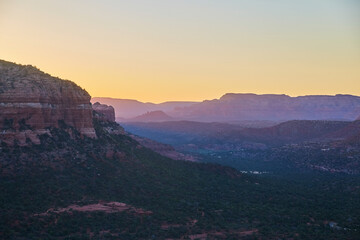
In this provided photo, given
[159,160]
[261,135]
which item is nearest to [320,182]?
[159,160]

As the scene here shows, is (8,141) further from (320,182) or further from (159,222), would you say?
(320,182)

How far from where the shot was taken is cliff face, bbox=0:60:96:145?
1711 inches

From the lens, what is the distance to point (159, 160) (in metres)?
64.4

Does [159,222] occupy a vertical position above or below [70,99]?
below

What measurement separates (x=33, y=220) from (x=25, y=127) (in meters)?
14.5

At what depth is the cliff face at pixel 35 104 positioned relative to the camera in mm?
43469

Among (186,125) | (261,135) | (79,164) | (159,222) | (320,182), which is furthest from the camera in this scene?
(186,125)

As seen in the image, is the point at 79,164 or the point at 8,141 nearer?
the point at 8,141

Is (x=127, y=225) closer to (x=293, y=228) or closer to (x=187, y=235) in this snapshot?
(x=187, y=235)

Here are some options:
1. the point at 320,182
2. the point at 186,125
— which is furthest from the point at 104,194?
the point at 186,125

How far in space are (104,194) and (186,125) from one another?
504 ft

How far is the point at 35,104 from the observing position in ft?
150

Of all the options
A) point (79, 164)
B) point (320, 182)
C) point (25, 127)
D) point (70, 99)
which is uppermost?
point (70, 99)

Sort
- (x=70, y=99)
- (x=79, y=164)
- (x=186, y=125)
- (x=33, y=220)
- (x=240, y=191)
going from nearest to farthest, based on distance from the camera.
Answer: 1. (x=33, y=220)
2. (x=79, y=164)
3. (x=70, y=99)
4. (x=240, y=191)
5. (x=186, y=125)
